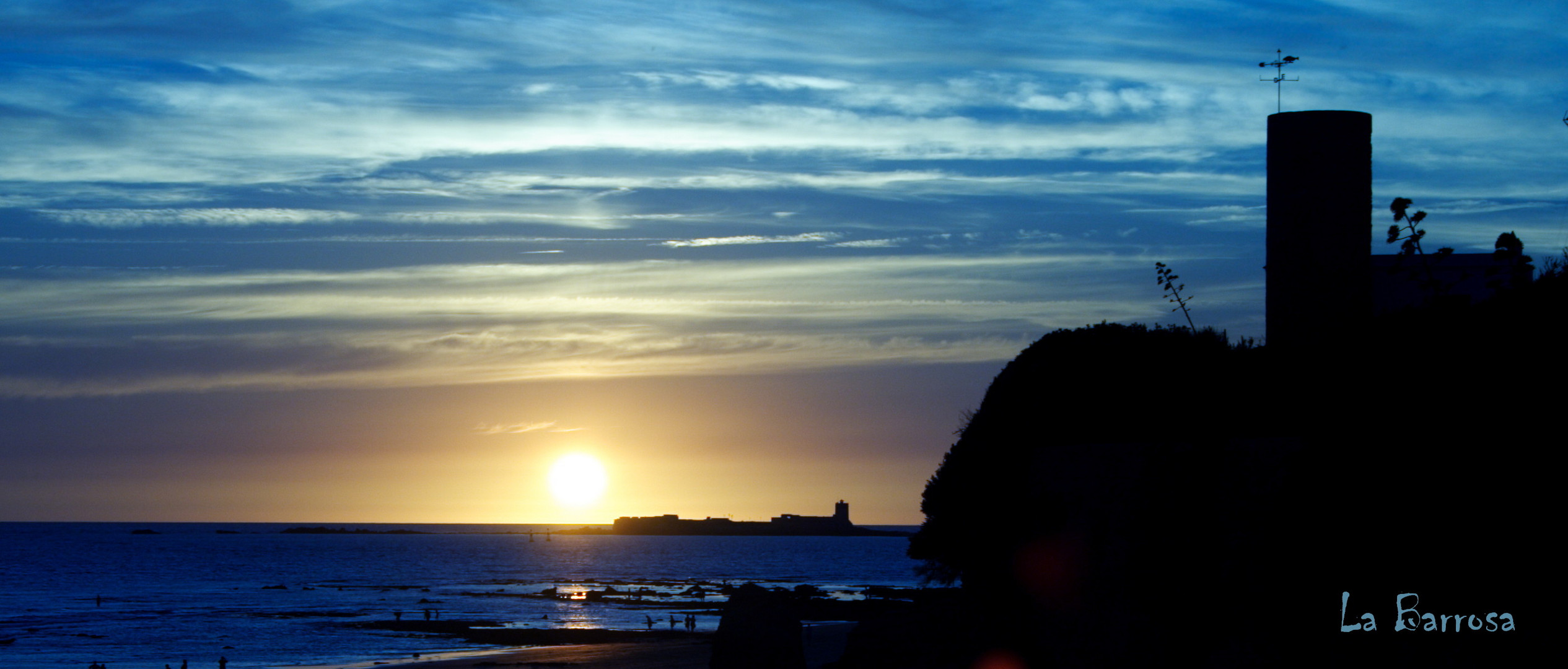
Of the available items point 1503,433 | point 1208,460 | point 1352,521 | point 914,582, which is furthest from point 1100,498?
point 914,582

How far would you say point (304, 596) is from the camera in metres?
91.7

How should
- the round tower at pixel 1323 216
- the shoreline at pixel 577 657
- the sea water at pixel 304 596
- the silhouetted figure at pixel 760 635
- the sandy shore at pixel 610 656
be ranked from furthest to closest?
the sea water at pixel 304 596 < the shoreline at pixel 577 657 < the sandy shore at pixel 610 656 < the round tower at pixel 1323 216 < the silhouetted figure at pixel 760 635

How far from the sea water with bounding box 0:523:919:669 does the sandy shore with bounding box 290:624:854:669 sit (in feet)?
15.1

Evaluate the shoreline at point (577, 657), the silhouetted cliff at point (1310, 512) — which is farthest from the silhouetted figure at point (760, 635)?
the shoreline at point (577, 657)

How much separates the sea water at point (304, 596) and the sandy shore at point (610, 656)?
4.62 meters

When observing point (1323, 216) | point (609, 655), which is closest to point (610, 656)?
point (609, 655)

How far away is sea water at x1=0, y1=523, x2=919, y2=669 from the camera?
177 feet

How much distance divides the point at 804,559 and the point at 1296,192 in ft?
498

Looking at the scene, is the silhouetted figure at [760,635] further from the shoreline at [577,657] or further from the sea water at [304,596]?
the sea water at [304,596]

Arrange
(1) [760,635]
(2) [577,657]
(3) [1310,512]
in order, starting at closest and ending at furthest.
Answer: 1. (3) [1310,512]
2. (1) [760,635]
3. (2) [577,657]

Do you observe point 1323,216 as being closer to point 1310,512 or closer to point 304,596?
point 1310,512

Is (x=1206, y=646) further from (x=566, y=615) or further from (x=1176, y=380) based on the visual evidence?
(x=566, y=615)

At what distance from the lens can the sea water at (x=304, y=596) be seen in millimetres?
53812

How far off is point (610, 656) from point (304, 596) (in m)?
59.3
